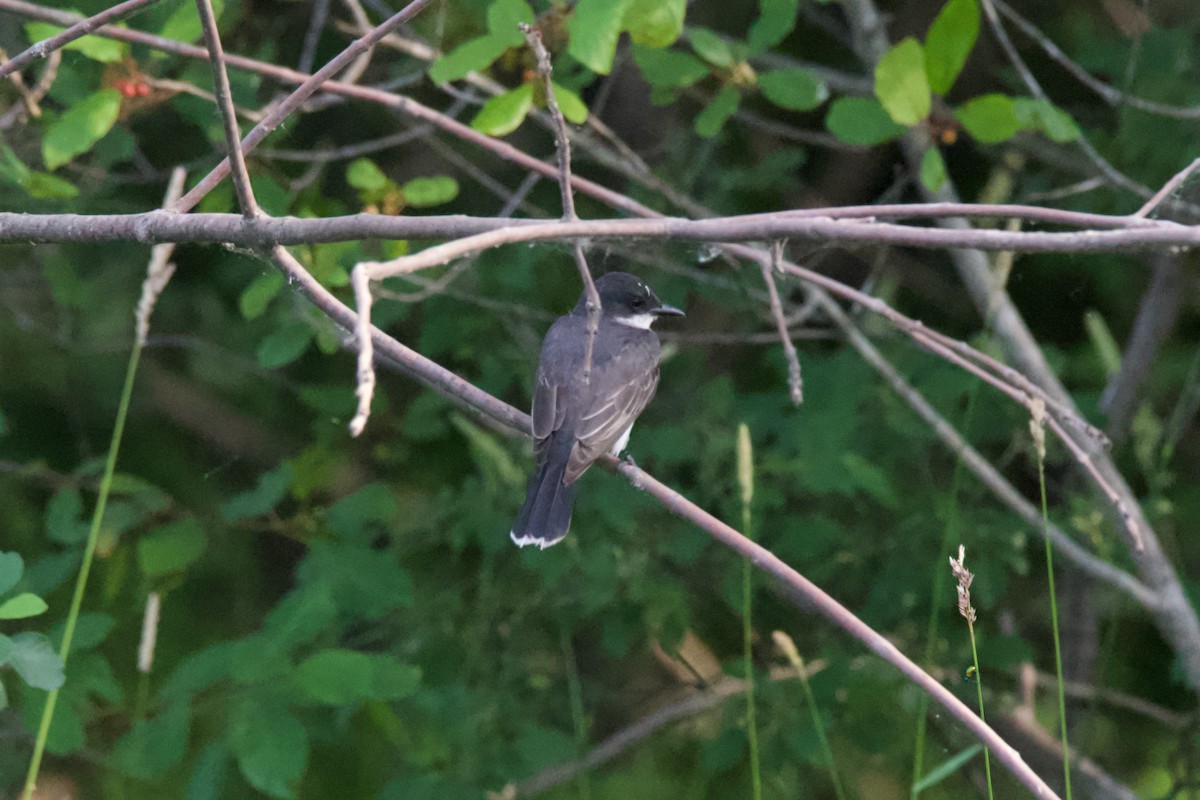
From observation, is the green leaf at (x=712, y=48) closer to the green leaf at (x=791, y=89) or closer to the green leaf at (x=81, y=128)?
the green leaf at (x=791, y=89)

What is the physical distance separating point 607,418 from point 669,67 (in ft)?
3.21

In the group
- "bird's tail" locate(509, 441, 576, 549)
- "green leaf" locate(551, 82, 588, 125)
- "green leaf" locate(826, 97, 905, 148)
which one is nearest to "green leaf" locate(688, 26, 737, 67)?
"green leaf" locate(826, 97, 905, 148)

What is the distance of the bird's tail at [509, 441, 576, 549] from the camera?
3.49m

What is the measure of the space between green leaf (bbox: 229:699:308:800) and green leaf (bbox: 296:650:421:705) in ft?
0.31

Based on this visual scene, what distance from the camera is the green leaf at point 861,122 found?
10.6 ft

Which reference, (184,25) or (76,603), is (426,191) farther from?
(76,603)

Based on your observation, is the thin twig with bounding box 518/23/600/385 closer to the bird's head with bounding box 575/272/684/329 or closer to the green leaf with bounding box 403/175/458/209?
the green leaf with bounding box 403/175/458/209

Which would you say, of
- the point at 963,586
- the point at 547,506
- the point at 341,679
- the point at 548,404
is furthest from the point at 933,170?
the point at 341,679

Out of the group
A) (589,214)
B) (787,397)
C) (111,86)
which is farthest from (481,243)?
(589,214)

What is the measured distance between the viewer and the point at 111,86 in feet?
11.0

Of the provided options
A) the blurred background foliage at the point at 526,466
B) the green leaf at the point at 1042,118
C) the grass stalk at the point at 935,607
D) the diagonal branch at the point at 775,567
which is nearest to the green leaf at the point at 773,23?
the blurred background foliage at the point at 526,466

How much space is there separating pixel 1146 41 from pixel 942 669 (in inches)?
81.8

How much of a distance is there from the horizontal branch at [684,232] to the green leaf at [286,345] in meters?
1.49

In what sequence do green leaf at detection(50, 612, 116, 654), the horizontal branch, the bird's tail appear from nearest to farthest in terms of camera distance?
the horizontal branch, green leaf at detection(50, 612, 116, 654), the bird's tail
